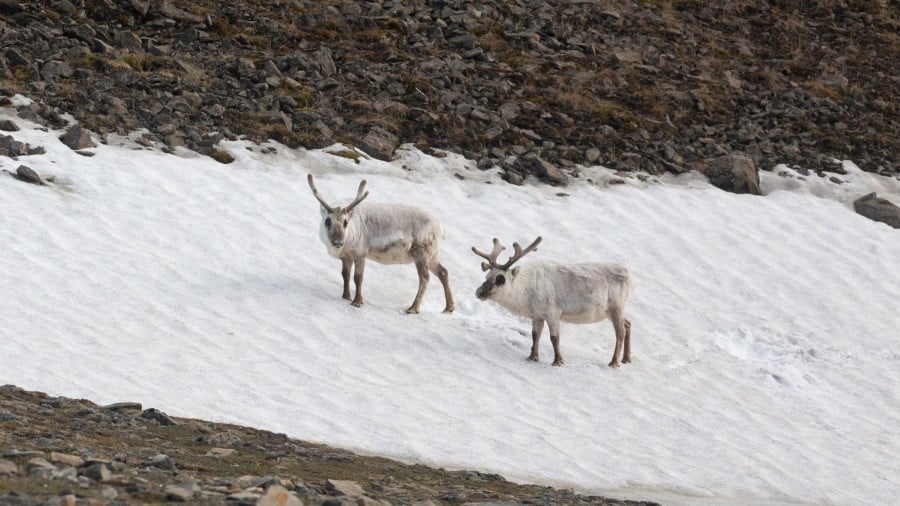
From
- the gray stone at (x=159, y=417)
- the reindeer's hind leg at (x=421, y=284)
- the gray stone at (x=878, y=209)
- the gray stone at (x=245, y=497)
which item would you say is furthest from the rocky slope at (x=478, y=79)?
the gray stone at (x=245, y=497)

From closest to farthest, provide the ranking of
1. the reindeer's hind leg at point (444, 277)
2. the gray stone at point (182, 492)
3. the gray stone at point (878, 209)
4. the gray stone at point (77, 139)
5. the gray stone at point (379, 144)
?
the gray stone at point (182, 492) → the reindeer's hind leg at point (444, 277) → the gray stone at point (77, 139) → the gray stone at point (379, 144) → the gray stone at point (878, 209)

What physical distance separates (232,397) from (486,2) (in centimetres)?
1991

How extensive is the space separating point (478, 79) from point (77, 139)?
9.81m

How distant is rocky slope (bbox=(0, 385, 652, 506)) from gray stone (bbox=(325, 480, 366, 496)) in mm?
10

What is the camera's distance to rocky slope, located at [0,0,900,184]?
24469mm

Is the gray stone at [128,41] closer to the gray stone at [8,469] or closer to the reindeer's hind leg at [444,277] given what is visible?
the reindeer's hind leg at [444,277]

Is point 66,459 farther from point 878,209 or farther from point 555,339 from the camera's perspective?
point 878,209

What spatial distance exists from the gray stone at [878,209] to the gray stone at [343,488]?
17649 millimetres

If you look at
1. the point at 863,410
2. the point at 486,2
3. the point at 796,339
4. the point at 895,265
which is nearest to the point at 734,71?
the point at 486,2

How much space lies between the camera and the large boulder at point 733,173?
81.1 feet

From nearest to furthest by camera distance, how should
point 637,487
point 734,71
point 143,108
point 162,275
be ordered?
point 637,487 → point 162,275 → point 143,108 → point 734,71

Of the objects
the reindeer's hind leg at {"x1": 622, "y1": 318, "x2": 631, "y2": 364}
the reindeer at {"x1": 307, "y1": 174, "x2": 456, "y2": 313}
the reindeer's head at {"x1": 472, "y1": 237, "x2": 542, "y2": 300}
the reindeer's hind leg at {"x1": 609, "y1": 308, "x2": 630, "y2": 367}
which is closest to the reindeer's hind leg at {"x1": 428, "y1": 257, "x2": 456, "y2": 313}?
the reindeer at {"x1": 307, "y1": 174, "x2": 456, "y2": 313}

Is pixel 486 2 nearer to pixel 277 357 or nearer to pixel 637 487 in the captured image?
pixel 277 357

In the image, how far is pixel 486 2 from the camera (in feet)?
105
